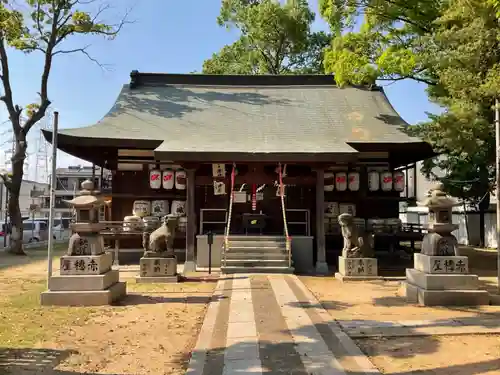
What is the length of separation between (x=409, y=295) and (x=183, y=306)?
459 centimetres

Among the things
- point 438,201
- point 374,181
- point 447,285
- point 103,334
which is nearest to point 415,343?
point 447,285

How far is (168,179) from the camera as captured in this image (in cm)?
1588

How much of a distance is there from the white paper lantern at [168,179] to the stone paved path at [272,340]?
24.2 ft

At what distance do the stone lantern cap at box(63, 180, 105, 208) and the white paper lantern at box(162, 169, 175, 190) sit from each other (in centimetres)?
640

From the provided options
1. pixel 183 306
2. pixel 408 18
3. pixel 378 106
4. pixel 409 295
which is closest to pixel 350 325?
pixel 409 295

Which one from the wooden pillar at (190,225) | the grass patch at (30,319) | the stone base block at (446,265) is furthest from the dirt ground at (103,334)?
the stone base block at (446,265)

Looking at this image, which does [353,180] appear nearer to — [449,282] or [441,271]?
[441,271]

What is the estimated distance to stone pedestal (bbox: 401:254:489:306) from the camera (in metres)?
8.35

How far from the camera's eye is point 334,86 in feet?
67.1

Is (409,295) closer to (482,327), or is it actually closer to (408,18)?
(482,327)

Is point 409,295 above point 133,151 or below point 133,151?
below

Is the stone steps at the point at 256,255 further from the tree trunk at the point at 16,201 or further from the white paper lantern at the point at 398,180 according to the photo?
the tree trunk at the point at 16,201

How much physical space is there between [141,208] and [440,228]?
1068cm

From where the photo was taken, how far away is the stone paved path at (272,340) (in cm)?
488
